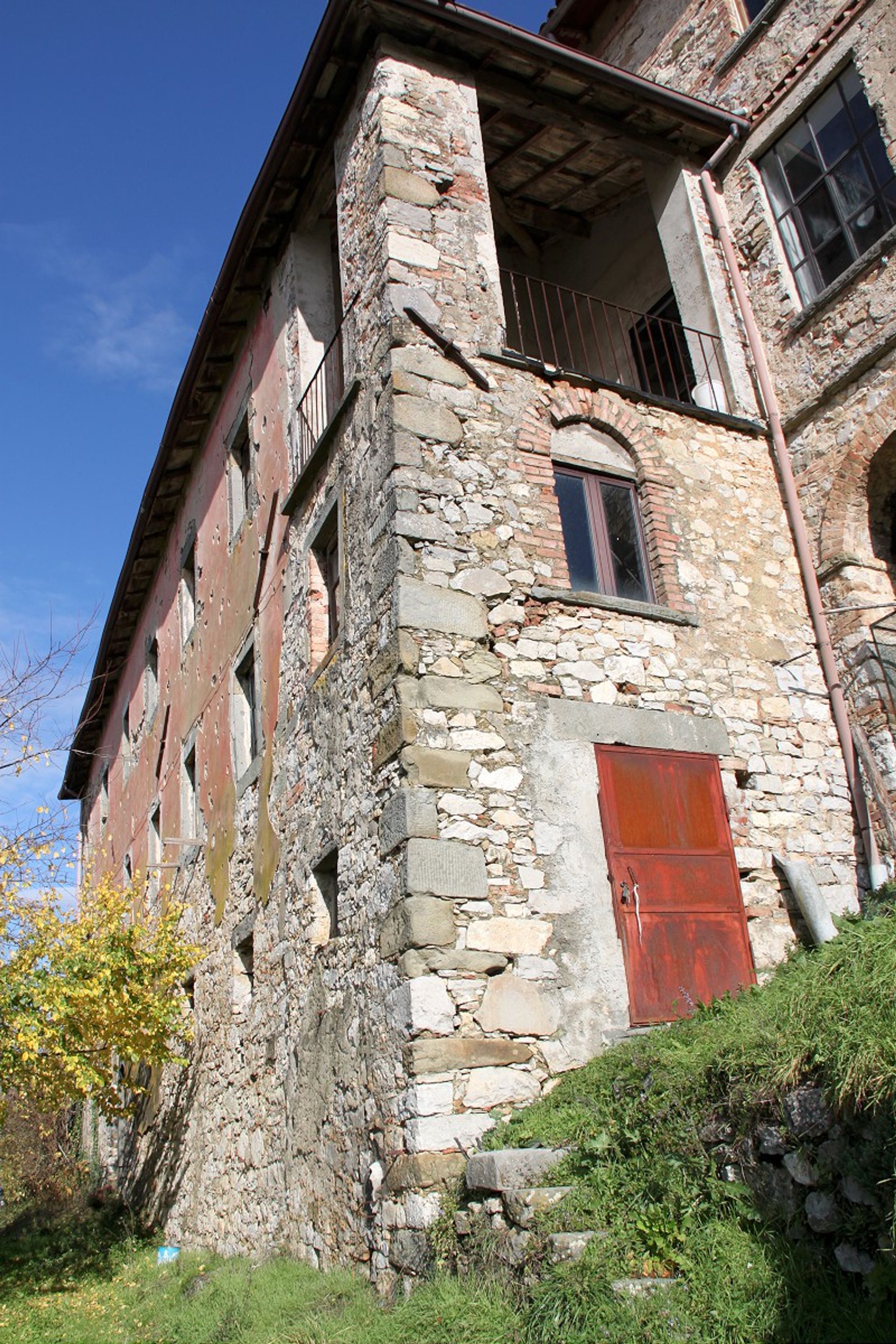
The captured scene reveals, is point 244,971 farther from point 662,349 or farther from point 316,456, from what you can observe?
point 662,349

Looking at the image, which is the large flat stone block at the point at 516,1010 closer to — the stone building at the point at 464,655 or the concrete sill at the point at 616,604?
the stone building at the point at 464,655

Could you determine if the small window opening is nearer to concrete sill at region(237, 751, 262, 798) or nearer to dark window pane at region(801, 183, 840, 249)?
concrete sill at region(237, 751, 262, 798)

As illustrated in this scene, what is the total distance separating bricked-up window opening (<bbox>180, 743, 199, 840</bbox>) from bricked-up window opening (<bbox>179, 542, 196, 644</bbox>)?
1736 millimetres

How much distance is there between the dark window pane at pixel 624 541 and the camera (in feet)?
24.3

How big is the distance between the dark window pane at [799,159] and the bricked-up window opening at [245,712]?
6467mm

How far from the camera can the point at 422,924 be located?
18.2ft

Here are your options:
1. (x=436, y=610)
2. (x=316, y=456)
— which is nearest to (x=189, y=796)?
(x=316, y=456)

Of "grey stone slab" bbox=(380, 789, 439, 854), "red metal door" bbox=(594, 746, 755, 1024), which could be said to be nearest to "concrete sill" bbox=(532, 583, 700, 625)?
"red metal door" bbox=(594, 746, 755, 1024)

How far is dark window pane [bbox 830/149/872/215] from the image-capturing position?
27.3ft

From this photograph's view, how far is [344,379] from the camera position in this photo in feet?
26.3

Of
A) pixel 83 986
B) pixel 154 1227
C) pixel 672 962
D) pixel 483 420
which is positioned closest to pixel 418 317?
pixel 483 420

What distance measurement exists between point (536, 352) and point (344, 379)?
3.46 meters

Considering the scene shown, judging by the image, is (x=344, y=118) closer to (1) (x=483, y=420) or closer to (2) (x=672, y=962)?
(1) (x=483, y=420)

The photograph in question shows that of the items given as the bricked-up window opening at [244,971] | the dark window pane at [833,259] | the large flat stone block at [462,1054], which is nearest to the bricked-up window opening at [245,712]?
the bricked-up window opening at [244,971]
